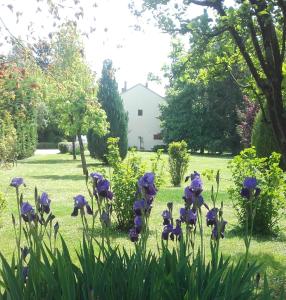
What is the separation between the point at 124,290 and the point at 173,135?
41200mm

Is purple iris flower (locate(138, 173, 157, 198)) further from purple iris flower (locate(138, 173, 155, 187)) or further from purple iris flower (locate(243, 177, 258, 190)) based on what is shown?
purple iris flower (locate(243, 177, 258, 190))

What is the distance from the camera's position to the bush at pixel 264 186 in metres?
7.72

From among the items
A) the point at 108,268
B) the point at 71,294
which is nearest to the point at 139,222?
the point at 108,268

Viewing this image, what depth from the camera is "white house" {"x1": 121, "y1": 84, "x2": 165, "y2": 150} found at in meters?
55.2

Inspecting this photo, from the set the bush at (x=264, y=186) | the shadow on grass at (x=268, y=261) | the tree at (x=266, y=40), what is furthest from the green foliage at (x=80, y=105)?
the tree at (x=266, y=40)

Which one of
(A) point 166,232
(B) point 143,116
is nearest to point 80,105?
(A) point 166,232

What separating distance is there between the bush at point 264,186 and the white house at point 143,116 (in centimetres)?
4662

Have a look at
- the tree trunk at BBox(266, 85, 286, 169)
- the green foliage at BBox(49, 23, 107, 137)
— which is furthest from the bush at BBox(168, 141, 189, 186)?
the tree trunk at BBox(266, 85, 286, 169)

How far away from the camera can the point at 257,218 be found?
8070mm

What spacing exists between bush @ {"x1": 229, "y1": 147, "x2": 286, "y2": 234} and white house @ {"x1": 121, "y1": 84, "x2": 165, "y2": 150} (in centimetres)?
4662

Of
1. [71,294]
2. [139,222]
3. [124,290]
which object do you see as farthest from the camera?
[139,222]

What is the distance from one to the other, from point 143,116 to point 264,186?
4837cm

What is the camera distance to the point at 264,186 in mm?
7770

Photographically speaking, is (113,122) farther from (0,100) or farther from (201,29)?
(201,29)
